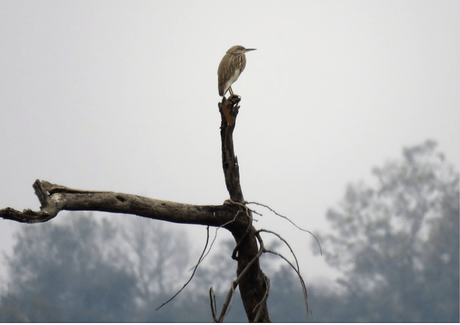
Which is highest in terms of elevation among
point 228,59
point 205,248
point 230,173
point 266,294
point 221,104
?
point 228,59

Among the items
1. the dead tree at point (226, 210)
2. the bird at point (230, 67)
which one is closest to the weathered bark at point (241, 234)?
the dead tree at point (226, 210)

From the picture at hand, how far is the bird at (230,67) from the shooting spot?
2.31 m

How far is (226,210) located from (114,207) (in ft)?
1.72

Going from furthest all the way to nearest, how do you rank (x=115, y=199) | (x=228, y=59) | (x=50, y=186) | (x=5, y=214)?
(x=228, y=59), (x=115, y=199), (x=50, y=186), (x=5, y=214)

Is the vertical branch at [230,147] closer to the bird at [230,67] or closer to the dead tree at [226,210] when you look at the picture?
the dead tree at [226,210]

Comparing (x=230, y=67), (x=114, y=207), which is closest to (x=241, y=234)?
(x=114, y=207)

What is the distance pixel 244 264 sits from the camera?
6.93ft

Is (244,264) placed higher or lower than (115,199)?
lower

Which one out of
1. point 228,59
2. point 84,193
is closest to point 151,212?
point 84,193

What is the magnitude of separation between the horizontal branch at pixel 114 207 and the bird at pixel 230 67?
62 cm

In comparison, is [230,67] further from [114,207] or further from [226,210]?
[114,207]

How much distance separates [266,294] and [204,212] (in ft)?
1.45

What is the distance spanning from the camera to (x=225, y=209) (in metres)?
2.06

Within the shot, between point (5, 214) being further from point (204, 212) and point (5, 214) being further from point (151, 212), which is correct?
point (204, 212)
